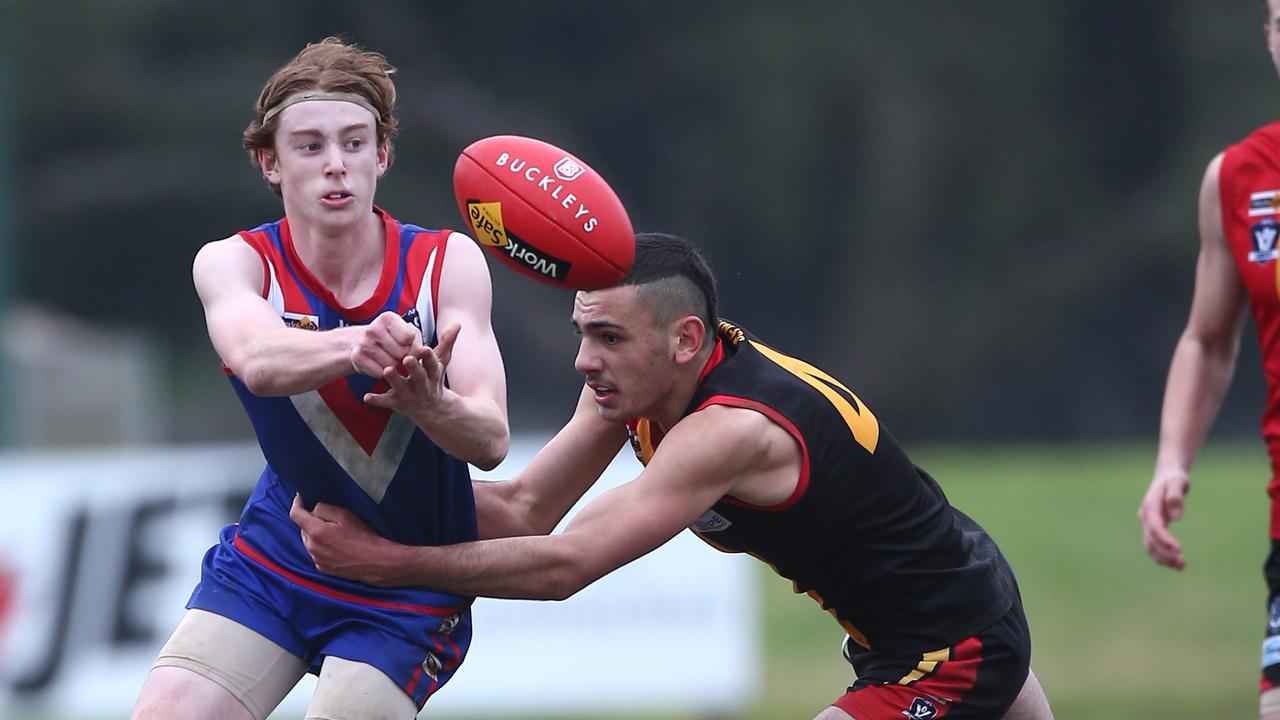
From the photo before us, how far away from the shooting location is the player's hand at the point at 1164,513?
5.06 m

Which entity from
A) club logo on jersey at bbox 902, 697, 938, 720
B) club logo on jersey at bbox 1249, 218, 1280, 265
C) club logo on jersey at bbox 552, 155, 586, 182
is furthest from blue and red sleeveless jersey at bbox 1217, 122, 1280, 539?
club logo on jersey at bbox 552, 155, 586, 182

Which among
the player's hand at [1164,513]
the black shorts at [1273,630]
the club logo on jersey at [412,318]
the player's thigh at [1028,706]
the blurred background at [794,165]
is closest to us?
the club logo on jersey at [412,318]

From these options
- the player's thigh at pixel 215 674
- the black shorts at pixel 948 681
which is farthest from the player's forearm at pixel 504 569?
the black shorts at pixel 948 681

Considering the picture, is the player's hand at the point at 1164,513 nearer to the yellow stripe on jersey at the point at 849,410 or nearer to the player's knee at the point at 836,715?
the yellow stripe on jersey at the point at 849,410

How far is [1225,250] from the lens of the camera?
5.11 m

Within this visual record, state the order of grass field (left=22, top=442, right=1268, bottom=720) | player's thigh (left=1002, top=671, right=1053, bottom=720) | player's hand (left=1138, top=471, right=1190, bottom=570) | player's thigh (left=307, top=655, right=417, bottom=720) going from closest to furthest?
player's thigh (left=307, top=655, right=417, bottom=720)
player's thigh (left=1002, top=671, right=1053, bottom=720)
player's hand (left=1138, top=471, right=1190, bottom=570)
grass field (left=22, top=442, right=1268, bottom=720)

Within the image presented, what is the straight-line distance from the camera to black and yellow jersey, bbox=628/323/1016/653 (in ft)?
15.0

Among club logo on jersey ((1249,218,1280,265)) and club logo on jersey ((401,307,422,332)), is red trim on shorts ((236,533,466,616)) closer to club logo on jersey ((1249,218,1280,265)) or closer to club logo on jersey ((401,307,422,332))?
club logo on jersey ((401,307,422,332))

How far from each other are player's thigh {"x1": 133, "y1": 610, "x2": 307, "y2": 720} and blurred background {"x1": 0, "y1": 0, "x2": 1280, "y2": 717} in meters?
17.9

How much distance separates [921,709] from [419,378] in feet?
5.33

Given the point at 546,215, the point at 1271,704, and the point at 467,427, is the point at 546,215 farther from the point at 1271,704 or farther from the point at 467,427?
the point at 1271,704

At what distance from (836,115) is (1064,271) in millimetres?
3779

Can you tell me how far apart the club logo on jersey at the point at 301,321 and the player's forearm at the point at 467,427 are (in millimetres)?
424

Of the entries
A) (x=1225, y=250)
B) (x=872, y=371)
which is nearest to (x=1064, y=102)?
(x=872, y=371)
